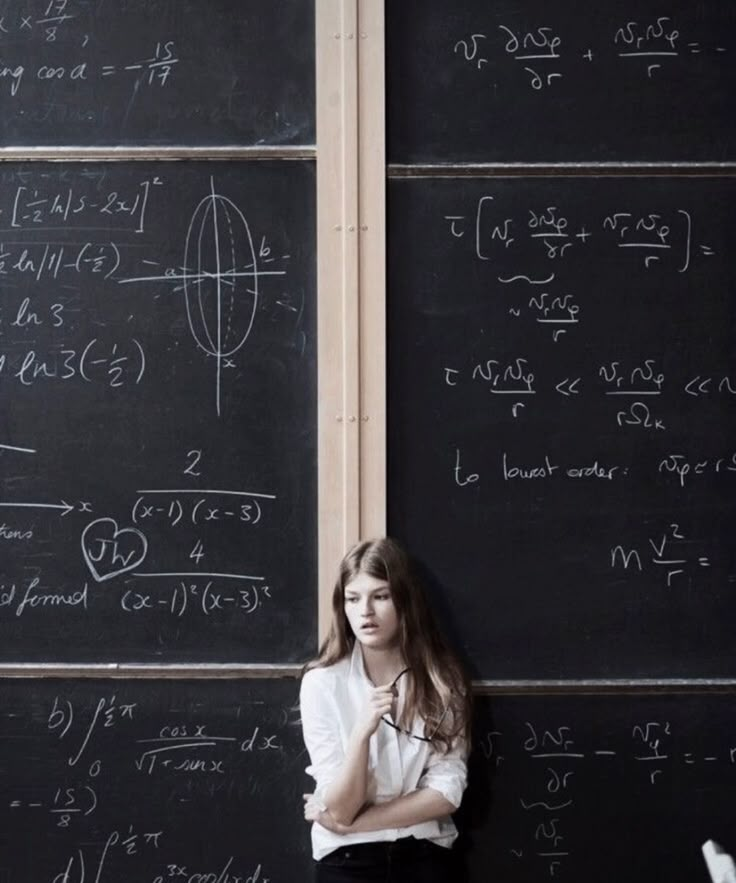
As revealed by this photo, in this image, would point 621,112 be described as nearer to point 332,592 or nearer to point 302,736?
point 332,592

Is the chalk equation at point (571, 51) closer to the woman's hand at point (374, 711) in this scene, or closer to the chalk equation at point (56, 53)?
the chalk equation at point (56, 53)

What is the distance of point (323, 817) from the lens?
2.39 metres

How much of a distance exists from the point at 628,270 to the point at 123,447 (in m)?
1.27

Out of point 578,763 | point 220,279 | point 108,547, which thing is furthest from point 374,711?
point 220,279

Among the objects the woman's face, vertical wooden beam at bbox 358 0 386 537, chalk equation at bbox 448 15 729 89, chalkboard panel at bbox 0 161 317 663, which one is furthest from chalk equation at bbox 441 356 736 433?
chalk equation at bbox 448 15 729 89

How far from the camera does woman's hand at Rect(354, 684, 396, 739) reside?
2295 mm

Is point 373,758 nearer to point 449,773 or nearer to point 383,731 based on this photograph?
point 383,731

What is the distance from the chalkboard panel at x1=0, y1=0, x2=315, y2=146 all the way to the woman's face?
1063mm

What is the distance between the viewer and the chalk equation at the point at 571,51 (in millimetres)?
2688

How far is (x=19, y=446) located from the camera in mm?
2688

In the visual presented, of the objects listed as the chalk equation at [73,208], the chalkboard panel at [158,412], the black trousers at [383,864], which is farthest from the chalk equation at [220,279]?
the black trousers at [383,864]

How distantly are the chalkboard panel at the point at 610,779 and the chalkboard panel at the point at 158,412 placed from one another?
54cm

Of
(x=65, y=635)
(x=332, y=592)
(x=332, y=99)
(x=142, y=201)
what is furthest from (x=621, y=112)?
(x=65, y=635)

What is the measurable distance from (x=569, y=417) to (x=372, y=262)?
59cm
